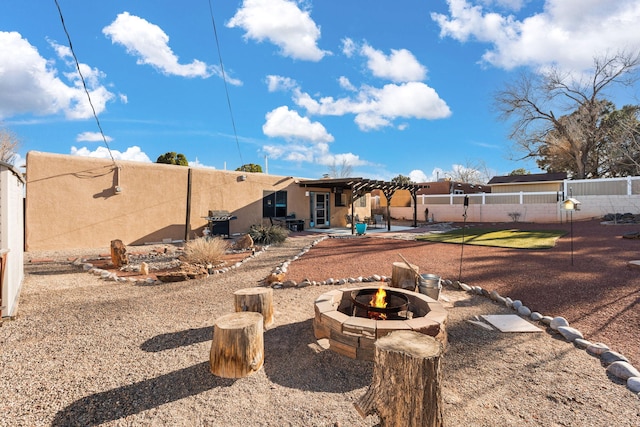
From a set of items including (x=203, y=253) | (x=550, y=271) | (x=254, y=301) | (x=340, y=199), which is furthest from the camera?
(x=340, y=199)

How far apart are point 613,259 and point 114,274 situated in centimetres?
1089

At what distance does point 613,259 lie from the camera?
251 inches

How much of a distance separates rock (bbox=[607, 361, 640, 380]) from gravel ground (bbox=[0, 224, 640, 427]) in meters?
0.09

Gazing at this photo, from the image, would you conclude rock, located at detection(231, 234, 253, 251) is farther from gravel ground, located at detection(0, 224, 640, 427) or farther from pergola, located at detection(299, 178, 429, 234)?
pergola, located at detection(299, 178, 429, 234)

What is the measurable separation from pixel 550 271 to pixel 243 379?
6.13 m

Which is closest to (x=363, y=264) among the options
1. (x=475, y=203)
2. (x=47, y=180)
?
(x=47, y=180)

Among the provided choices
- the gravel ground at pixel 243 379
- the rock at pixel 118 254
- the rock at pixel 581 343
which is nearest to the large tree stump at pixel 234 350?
the gravel ground at pixel 243 379

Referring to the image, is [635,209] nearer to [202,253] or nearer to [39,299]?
[202,253]

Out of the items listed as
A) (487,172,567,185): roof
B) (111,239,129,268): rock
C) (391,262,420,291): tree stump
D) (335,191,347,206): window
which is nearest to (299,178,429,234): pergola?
(335,191,347,206): window

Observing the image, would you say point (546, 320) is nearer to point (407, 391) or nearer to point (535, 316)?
point (535, 316)

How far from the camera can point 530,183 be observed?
23297 mm

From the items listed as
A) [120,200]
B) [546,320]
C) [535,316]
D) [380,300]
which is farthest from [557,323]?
[120,200]

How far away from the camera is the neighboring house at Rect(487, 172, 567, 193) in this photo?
2292 cm

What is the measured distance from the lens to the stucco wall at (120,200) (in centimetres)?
905
